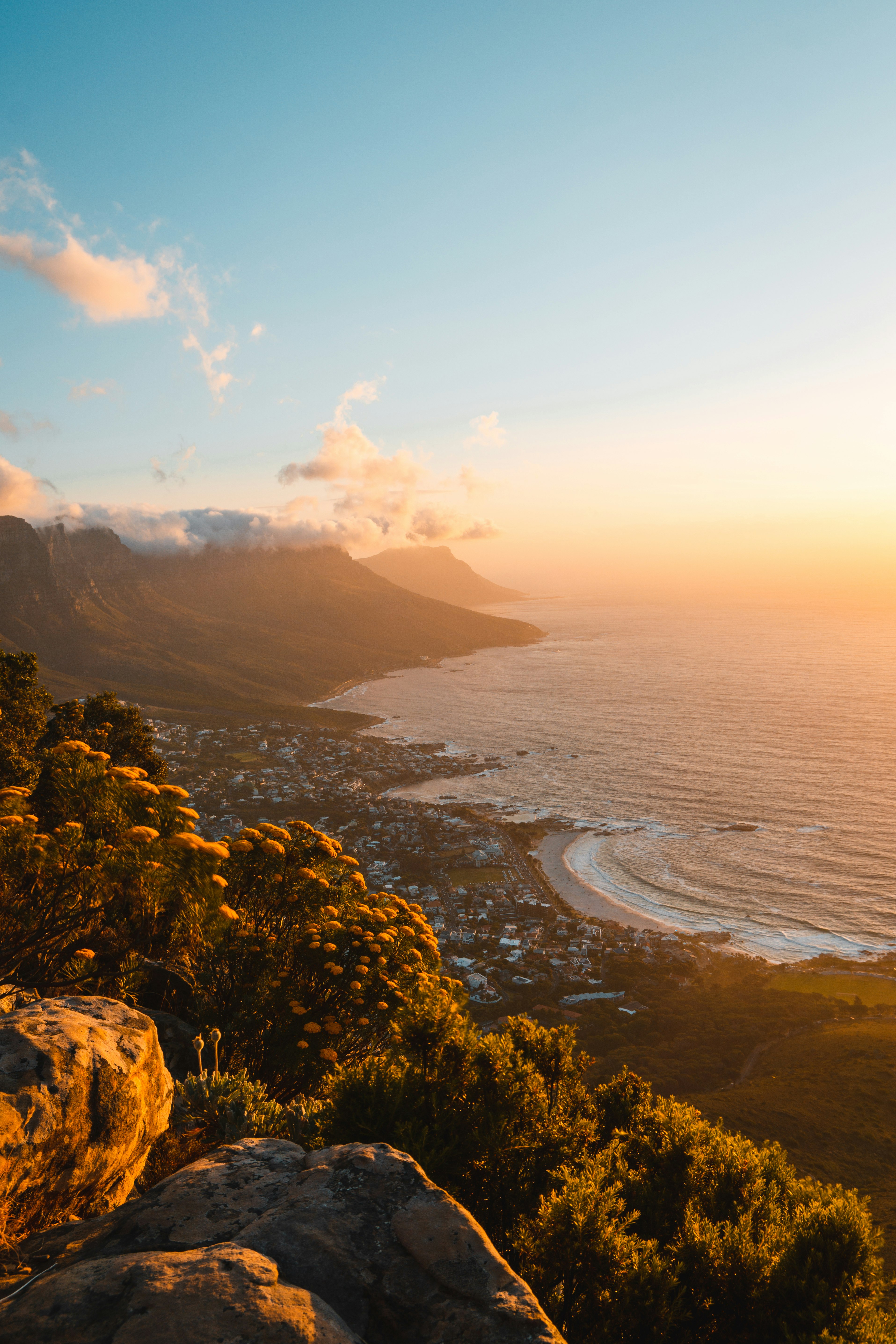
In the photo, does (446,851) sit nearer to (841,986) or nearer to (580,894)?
(580,894)

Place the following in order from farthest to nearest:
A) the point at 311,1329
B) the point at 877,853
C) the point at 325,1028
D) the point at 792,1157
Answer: the point at 877,853, the point at 792,1157, the point at 325,1028, the point at 311,1329

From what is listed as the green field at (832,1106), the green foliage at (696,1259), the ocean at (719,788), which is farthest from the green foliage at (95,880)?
the ocean at (719,788)

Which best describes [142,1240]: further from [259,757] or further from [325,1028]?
[259,757]

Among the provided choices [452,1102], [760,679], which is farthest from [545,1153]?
[760,679]

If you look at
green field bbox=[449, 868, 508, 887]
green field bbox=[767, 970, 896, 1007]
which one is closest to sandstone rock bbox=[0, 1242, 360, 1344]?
green field bbox=[767, 970, 896, 1007]

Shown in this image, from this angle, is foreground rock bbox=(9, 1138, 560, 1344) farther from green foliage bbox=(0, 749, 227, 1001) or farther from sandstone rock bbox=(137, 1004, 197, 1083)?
sandstone rock bbox=(137, 1004, 197, 1083)

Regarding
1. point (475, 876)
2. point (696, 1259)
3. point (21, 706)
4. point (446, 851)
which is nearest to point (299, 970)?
point (696, 1259)

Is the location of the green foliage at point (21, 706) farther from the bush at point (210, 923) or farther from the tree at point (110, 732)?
the bush at point (210, 923)
